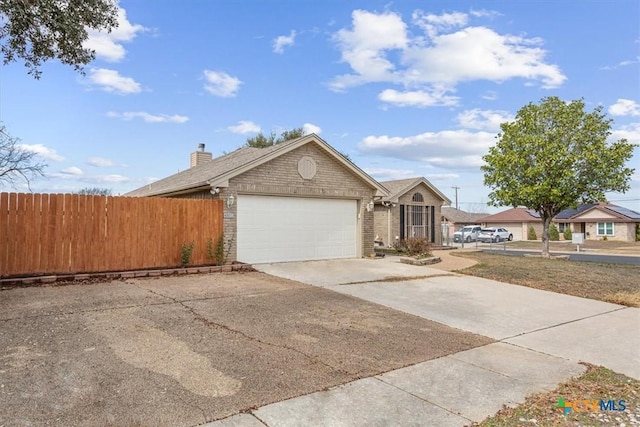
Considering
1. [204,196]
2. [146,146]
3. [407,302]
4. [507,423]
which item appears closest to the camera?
[507,423]

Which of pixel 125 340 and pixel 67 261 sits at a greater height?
pixel 67 261

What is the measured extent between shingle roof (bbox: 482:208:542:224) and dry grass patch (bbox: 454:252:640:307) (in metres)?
33.8

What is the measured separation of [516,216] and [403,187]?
30646 mm

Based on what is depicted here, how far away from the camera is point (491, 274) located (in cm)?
1263

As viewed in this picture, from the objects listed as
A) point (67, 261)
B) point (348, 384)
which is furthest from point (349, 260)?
point (348, 384)

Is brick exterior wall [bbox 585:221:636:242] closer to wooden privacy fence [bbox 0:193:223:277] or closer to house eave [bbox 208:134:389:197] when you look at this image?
house eave [bbox 208:134:389:197]

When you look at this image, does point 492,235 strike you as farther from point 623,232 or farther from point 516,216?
point 623,232

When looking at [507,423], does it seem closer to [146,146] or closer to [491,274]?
[491,274]

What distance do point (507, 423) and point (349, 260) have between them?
11563mm

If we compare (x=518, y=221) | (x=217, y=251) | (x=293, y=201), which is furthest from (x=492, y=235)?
(x=217, y=251)

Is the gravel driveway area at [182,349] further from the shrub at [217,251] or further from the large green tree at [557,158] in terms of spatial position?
the large green tree at [557,158]

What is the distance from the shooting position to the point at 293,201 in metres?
14.2

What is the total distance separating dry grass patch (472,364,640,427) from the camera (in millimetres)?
3492

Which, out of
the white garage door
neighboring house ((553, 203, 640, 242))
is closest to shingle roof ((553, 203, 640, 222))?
neighboring house ((553, 203, 640, 242))
